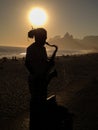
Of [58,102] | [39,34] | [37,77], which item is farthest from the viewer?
[58,102]

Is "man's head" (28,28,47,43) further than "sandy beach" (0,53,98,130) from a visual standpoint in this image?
No

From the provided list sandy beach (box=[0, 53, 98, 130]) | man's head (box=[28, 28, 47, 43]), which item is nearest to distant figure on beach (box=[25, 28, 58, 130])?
man's head (box=[28, 28, 47, 43])

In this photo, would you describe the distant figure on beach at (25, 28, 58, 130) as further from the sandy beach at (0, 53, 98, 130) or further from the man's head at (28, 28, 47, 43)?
the sandy beach at (0, 53, 98, 130)

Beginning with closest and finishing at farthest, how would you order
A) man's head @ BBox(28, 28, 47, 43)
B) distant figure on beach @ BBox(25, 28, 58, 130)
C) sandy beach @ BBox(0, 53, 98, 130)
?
distant figure on beach @ BBox(25, 28, 58, 130)
man's head @ BBox(28, 28, 47, 43)
sandy beach @ BBox(0, 53, 98, 130)

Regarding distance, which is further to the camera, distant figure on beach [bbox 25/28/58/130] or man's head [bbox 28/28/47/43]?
man's head [bbox 28/28/47/43]

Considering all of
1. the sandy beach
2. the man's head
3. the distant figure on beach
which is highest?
the man's head

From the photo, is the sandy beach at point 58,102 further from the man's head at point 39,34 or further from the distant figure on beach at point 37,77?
the man's head at point 39,34

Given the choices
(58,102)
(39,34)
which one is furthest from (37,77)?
(58,102)

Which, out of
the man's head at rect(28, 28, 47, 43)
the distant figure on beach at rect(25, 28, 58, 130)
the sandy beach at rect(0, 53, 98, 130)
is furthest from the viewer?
the sandy beach at rect(0, 53, 98, 130)

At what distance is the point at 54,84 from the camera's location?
21547mm

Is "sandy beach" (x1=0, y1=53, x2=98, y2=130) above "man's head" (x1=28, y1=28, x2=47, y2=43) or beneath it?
beneath

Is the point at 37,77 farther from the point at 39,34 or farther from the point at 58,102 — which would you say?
the point at 58,102

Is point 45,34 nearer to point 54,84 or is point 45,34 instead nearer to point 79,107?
point 79,107

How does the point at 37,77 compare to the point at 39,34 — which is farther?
the point at 39,34
